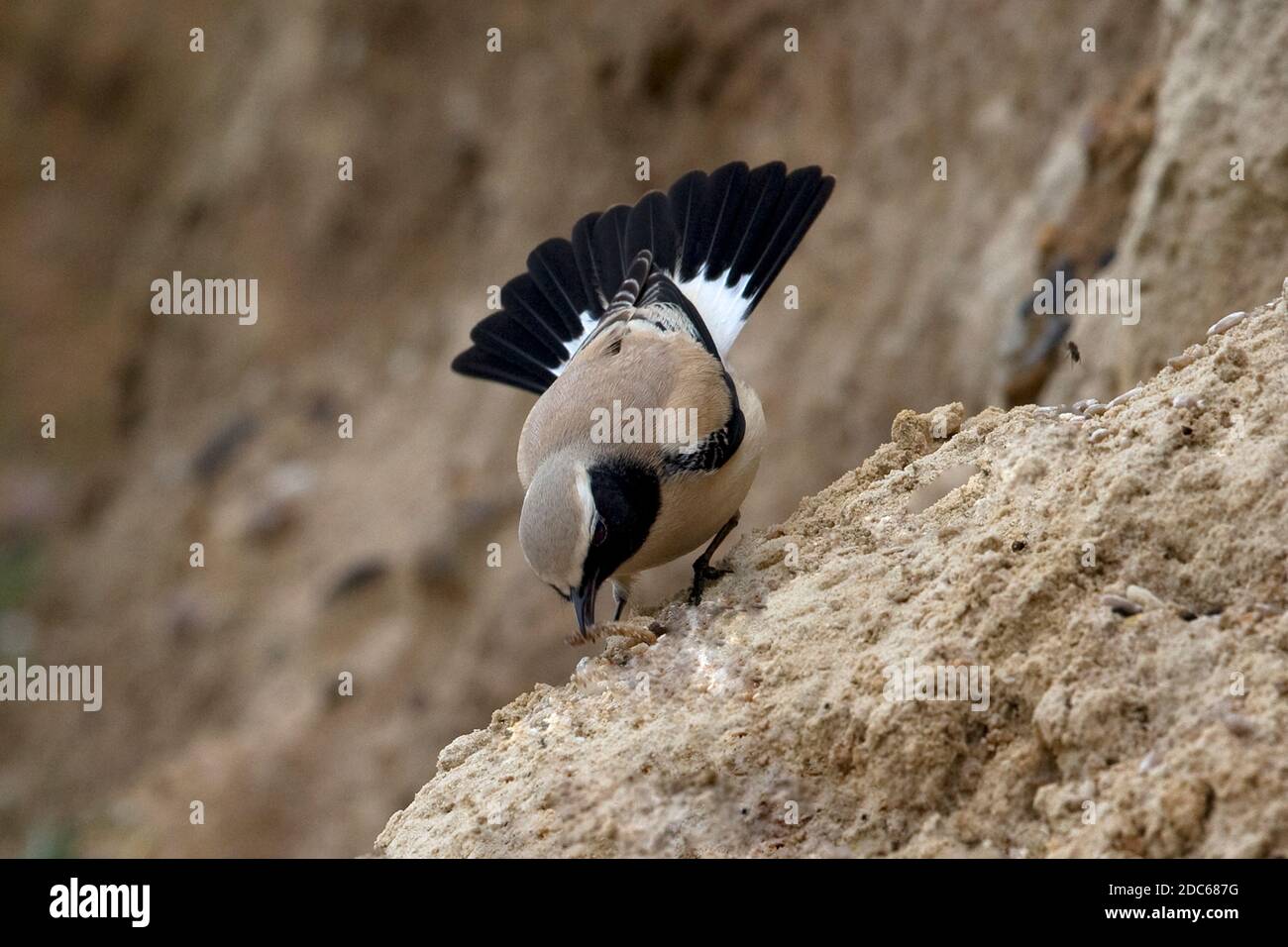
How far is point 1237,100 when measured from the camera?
7.01 m

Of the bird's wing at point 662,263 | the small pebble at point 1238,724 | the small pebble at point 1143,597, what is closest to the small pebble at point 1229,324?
the small pebble at point 1143,597

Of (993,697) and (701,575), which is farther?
(701,575)

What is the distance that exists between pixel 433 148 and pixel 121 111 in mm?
4972

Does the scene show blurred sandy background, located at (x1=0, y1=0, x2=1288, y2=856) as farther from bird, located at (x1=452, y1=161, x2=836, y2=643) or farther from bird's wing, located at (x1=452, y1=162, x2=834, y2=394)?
bird, located at (x1=452, y1=161, x2=836, y2=643)

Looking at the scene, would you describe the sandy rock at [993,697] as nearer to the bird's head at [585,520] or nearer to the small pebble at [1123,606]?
the small pebble at [1123,606]

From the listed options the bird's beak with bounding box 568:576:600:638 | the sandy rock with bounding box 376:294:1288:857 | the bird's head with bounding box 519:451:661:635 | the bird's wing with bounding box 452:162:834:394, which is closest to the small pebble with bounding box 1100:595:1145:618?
the sandy rock with bounding box 376:294:1288:857

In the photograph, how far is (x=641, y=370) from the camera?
6.17 metres

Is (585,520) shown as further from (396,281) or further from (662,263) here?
(396,281)

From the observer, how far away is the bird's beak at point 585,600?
525 cm

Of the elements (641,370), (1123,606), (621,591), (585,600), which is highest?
(641,370)

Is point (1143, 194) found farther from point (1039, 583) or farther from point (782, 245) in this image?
point (1039, 583)

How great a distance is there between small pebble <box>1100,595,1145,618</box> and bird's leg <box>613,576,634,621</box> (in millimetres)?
2598

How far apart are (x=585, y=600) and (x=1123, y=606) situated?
2.22 meters

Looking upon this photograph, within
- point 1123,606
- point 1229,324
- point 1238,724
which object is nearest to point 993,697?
point 1123,606
